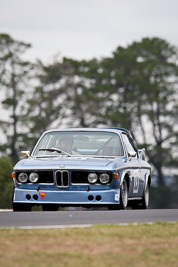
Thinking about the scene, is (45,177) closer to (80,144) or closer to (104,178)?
(104,178)

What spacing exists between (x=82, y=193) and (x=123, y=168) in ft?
3.34

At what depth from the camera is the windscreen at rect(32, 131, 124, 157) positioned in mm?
16703

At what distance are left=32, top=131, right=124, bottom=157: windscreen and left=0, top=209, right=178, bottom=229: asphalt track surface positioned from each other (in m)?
2.45

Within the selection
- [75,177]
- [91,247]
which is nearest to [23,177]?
[75,177]

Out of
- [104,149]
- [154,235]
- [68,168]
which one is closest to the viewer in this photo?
[154,235]

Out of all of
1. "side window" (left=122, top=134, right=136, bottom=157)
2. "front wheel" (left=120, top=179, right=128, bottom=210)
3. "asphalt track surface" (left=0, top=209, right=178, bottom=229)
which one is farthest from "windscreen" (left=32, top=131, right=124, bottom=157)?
"asphalt track surface" (left=0, top=209, right=178, bottom=229)

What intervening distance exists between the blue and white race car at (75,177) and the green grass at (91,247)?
14.1 ft

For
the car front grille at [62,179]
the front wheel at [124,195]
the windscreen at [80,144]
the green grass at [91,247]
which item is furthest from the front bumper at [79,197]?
the green grass at [91,247]

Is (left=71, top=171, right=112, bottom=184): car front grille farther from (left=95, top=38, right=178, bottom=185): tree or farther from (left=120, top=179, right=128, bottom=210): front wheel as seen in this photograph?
(left=95, top=38, right=178, bottom=185): tree

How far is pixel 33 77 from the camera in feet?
263

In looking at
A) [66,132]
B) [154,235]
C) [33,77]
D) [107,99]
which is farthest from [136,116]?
[154,235]

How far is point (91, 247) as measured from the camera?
9266mm

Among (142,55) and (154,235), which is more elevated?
(142,55)

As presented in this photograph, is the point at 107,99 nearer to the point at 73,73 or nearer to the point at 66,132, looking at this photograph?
the point at 73,73
